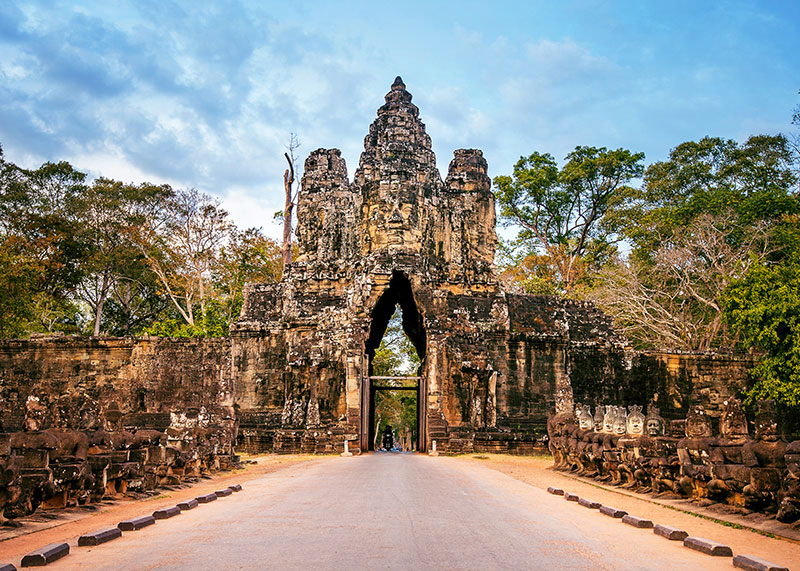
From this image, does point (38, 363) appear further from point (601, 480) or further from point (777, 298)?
point (777, 298)

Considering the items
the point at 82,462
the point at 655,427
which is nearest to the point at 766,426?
the point at 655,427

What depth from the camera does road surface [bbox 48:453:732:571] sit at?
19.3 ft

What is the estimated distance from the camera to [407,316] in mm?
30484

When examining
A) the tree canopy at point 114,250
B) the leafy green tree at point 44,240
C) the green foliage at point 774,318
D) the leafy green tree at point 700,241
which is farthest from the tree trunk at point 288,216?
the green foliage at point 774,318

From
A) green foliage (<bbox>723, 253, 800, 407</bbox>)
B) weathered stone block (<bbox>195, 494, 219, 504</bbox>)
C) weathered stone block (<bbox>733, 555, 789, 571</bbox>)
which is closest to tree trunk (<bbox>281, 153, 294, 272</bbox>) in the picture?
green foliage (<bbox>723, 253, 800, 407</bbox>)

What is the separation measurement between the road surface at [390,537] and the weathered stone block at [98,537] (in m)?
0.09

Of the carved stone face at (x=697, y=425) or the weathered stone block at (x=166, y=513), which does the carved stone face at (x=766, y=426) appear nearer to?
the carved stone face at (x=697, y=425)

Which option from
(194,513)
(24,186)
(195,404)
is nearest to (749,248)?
(195,404)

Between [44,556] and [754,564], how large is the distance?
5.71m

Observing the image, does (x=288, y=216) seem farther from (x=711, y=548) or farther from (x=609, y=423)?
(x=711, y=548)

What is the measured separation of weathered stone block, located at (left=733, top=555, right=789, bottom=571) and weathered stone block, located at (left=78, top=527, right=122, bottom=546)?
5.64 meters

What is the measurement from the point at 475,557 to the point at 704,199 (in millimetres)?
30116

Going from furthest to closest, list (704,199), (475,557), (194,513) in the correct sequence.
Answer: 1. (704,199)
2. (194,513)
3. (475,557)

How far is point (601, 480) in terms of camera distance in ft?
46.9
